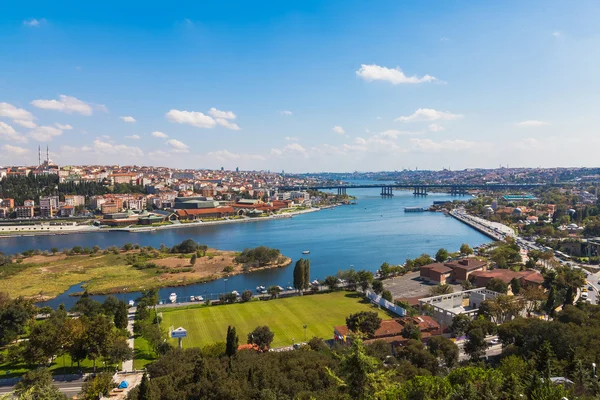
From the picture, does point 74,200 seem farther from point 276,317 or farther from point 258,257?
point 276,317

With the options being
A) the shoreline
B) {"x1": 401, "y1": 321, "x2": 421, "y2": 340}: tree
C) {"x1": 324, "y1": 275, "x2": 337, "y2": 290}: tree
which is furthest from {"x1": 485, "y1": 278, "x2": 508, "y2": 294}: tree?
the shoreline

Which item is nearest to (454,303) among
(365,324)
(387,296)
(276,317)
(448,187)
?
(387,296)

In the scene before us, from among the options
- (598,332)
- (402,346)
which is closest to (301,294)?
(402,346)

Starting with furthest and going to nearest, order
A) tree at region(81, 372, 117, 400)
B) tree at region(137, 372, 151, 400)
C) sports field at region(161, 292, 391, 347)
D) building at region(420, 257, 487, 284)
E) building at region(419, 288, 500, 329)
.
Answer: building at region(420, 257, 487, 284) < building at region(419, 288, 500, 329) < sports field at region(161, 292, 391, 347) < tree at region(81, 372, 117, 400) < tree at region(137, 372, 151, 400)

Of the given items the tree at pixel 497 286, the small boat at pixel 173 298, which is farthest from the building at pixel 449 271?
the small boat at pixel 173 298

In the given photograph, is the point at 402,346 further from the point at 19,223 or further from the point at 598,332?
the point at 19,223

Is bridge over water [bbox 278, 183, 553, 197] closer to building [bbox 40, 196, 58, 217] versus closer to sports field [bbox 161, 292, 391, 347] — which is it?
building [bbox 40, 196, 58, 217]

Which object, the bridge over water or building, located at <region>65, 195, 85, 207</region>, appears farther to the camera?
the bridge over water
